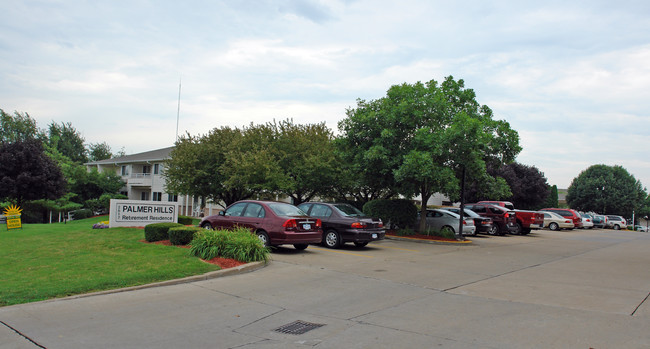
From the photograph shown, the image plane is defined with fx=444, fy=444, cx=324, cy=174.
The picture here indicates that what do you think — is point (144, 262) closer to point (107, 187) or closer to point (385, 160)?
point (385, 160)

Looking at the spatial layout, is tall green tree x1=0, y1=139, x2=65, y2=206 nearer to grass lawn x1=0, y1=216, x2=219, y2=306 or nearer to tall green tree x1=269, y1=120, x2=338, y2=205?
tall green tree x1=269, y1=120, x2=338, y2=205

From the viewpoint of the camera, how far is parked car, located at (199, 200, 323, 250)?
40.9 ft

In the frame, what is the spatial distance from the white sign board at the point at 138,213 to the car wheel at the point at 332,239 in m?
7.45

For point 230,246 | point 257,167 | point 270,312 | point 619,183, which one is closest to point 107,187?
point 257,167

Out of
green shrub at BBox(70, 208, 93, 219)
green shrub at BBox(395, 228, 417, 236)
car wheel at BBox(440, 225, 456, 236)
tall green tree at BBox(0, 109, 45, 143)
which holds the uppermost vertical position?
tall green tree at BBox(0, 109, 45, 143)

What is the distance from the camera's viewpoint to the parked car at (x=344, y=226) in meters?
14.2

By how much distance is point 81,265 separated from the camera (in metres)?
9.35

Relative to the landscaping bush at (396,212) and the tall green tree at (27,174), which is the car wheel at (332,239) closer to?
the landscaping bush at (396,212)

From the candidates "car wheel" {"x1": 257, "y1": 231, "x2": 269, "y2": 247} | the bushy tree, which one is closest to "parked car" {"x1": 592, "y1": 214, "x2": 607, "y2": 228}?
the bushy tree

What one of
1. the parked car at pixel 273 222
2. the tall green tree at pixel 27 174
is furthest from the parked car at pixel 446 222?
the tall green tree at pixel 27 174

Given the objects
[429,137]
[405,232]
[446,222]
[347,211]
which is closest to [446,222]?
[446,222]

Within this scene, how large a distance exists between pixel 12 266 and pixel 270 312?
254 inches

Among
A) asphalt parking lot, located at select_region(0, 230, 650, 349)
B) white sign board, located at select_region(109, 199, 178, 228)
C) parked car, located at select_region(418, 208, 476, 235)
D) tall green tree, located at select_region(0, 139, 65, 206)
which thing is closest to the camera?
asphalt parking lot, located at select_region(0, 230, 650, 349)

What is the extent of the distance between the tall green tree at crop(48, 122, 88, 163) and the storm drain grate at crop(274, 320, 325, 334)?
7374cm
